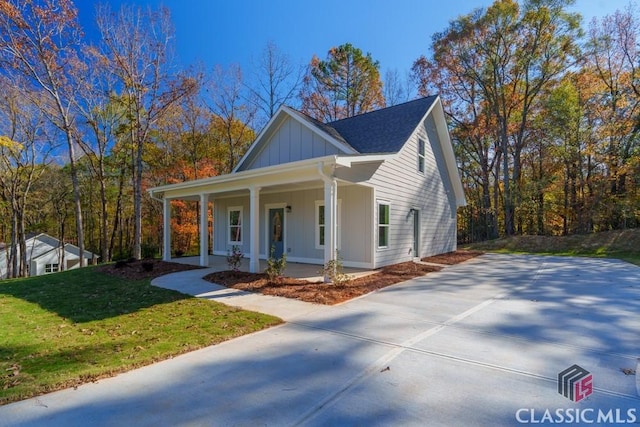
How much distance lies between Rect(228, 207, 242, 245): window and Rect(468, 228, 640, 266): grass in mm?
12908

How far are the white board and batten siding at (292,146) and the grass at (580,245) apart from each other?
11772 mm

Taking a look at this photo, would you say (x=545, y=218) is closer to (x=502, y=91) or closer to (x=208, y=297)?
(x=502, y=91)

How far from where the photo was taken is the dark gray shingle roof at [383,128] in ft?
35.5

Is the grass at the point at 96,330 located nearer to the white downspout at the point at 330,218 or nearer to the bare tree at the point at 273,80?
the white downspout at the point at 330,218

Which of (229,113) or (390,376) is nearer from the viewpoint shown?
(390,376)

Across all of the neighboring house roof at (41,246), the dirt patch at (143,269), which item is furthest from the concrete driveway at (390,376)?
the neighboring house roof at (41,246)

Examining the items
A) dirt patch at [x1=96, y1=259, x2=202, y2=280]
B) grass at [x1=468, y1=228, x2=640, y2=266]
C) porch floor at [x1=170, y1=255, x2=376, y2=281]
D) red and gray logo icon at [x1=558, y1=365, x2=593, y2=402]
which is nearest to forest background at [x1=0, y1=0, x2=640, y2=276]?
grass at [x1=468, y1=228, x2=640, y2=266]

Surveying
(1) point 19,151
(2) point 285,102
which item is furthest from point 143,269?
(2) point 285,102

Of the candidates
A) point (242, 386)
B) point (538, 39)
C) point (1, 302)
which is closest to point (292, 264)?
point (1, 302)

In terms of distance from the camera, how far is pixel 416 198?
12.5 meters

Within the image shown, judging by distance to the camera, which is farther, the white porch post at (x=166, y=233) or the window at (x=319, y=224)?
the white porch post at (x=166, y=233)

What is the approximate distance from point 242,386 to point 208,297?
13.1 ft

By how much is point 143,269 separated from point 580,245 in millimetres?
19523

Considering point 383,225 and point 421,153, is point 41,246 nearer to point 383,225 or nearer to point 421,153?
point 383,225
